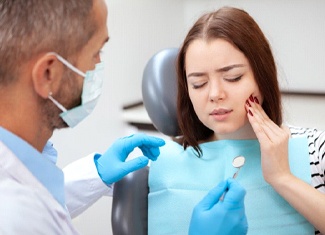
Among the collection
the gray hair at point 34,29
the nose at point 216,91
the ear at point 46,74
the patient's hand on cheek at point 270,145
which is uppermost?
the gray hair at point 34,29

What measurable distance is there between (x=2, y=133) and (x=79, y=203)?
55cm

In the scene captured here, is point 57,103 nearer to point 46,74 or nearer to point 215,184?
point 46,74

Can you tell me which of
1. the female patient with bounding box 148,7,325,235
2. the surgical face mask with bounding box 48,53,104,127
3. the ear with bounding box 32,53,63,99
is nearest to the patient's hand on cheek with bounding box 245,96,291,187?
the female patient with bounding box 148,7,325,235

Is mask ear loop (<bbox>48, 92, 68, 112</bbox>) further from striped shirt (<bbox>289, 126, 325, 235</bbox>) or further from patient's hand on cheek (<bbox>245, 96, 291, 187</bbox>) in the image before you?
striped shirt (<bbox>289, 126, 325, 235</bbox>)

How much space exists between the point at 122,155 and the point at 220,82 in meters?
0.38

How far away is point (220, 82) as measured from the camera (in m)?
1.22

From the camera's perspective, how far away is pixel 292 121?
2.30 meters

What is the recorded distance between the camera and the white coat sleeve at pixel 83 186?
4.66 feet

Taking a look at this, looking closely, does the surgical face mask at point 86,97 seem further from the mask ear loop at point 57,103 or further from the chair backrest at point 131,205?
the chair backrest at point 131,205

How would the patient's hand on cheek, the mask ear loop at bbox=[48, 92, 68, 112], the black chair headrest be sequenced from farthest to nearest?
the black chair headrest → the patient's hand on cheek → the mask ear loop at bbox=[48, 92, 68, 112]

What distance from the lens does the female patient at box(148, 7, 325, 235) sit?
1.20 metres

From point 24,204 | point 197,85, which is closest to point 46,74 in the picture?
point 24,204

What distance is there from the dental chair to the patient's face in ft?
0.63

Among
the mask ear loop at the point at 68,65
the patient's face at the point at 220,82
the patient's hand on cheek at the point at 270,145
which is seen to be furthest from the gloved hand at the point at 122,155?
the mask ear loop at the point at 68,65
